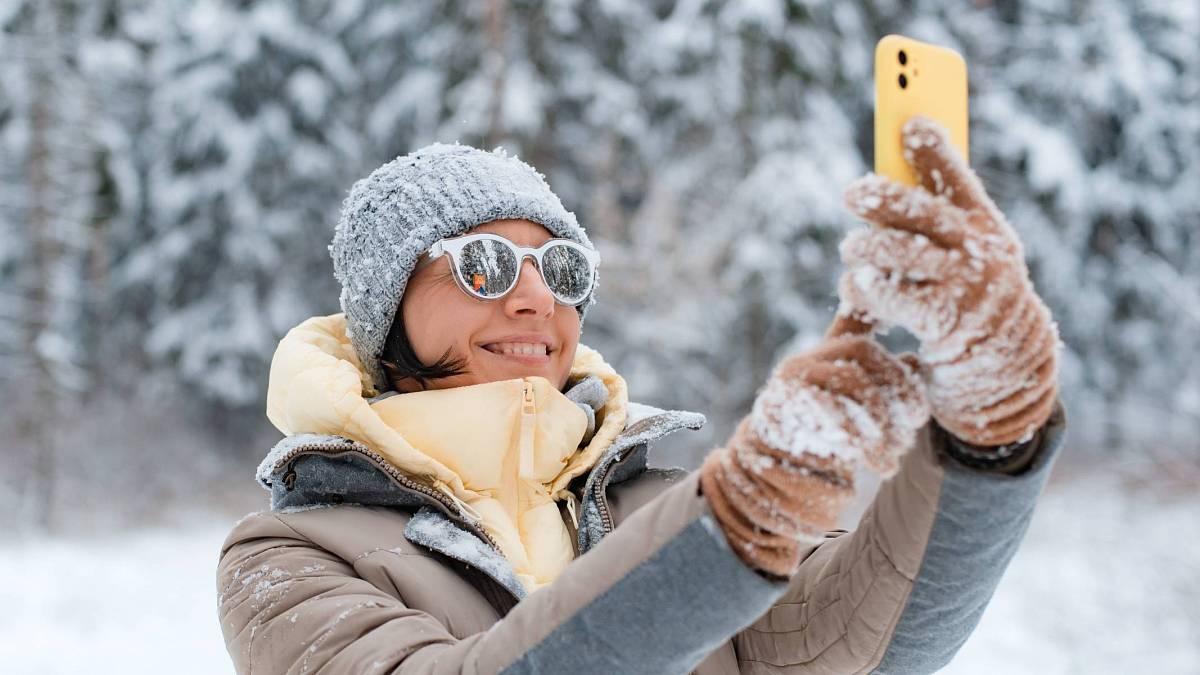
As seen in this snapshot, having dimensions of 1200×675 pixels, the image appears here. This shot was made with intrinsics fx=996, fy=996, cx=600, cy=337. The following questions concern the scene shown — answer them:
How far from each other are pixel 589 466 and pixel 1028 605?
7144mm

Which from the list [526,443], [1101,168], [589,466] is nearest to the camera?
[526,443]

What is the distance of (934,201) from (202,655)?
7.85 metres

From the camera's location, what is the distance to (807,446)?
4.13ft

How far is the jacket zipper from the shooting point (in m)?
2.00

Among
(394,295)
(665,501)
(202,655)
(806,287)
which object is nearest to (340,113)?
(806,287)

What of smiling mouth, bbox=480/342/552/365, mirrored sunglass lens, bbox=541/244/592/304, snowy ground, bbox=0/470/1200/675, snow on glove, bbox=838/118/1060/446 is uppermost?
mirrored sunglass lens, bbox=541/244/592/304

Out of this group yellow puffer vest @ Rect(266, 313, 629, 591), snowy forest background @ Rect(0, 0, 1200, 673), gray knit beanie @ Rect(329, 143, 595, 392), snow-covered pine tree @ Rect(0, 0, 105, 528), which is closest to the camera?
yellow puffer vest @ Rect(266, 313, 629, 591)

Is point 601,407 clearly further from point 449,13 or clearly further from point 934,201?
point 449,13

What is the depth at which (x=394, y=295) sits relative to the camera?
2381 millimetres

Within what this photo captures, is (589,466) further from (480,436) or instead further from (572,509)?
(480,436)

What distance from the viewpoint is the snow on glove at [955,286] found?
1.26 metres

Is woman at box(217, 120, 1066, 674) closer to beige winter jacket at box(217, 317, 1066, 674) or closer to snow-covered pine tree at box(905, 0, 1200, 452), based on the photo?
beige winter jacket at box(217, 317, 1066, 674)

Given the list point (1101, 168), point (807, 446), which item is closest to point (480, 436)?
point (807, 446)

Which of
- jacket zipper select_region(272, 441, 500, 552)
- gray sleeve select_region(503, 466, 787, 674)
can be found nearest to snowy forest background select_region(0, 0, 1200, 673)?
jacket zipper select_region(272, 441, 500, 552)
